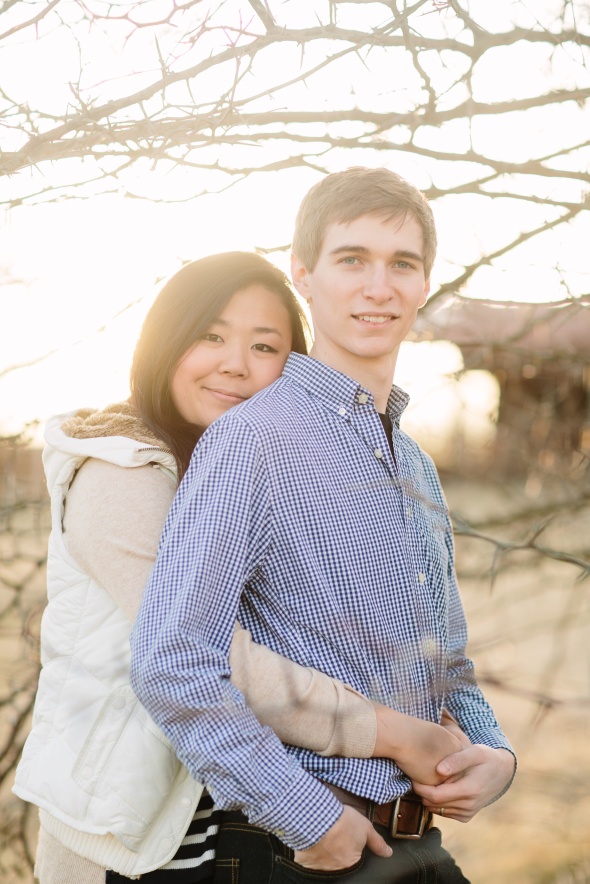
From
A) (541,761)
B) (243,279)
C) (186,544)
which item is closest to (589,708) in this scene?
(186,544)

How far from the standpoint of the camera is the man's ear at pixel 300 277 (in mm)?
1941

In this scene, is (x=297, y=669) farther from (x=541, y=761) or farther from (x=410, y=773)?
(x=541, y=761)

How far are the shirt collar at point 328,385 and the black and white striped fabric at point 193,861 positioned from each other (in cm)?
75

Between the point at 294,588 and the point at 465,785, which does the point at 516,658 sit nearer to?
the point at 465,785

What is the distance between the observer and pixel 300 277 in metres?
1.96

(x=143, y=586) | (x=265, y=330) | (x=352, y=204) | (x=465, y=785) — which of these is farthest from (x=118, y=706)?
(x=352, y=204)

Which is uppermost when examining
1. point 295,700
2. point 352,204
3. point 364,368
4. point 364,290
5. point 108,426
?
point 352,204

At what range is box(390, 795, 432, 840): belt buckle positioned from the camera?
1.61 metres

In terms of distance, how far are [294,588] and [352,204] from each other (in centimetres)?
76

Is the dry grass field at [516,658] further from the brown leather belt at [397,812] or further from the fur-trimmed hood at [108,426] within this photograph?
the fur-trimmed hood at [108,426]

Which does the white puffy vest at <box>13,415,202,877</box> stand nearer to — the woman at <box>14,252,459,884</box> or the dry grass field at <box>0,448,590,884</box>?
the woman at <box>14,252,459,884</box>

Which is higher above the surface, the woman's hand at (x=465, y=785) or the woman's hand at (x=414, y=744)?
the woman's hand at (x=414, y=744)

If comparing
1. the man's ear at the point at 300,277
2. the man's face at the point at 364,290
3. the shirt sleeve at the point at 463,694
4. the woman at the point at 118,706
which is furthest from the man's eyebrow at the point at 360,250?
the shirt sleeve at the point at 463,694

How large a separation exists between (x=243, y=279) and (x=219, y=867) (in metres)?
1.13
